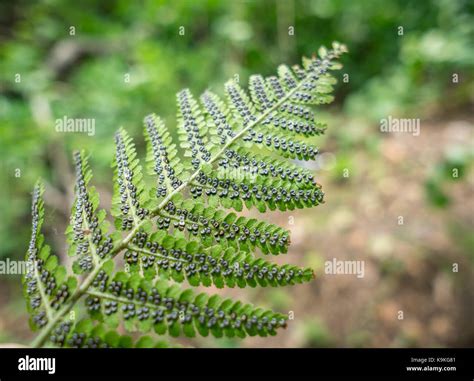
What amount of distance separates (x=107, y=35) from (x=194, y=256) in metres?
4.52

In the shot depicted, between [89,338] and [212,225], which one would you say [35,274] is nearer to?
[89,338]

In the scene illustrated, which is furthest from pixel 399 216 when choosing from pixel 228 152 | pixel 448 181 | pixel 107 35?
pixel 107 35

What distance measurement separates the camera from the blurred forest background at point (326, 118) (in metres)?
3.34

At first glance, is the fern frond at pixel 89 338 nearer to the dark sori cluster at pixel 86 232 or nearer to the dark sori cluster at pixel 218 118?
the dark sori cluster at pixel 86 232

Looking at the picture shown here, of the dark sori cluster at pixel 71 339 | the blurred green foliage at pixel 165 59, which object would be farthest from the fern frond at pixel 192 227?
the blurred green foliage at pixel 165 59

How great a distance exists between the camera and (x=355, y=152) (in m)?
4.63

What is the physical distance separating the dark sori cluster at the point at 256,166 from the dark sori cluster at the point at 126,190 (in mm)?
283

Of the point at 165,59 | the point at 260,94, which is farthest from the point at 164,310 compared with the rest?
the point at 165,59

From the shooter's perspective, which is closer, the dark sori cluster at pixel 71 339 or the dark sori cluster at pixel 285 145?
the dark sori cluster at pixel 71 339

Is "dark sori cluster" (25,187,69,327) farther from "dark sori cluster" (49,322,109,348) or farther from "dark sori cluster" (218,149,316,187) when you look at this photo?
"dark sori cluster" (218,149,316,187)

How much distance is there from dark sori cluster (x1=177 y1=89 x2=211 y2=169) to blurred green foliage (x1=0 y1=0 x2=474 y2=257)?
2513 mm
